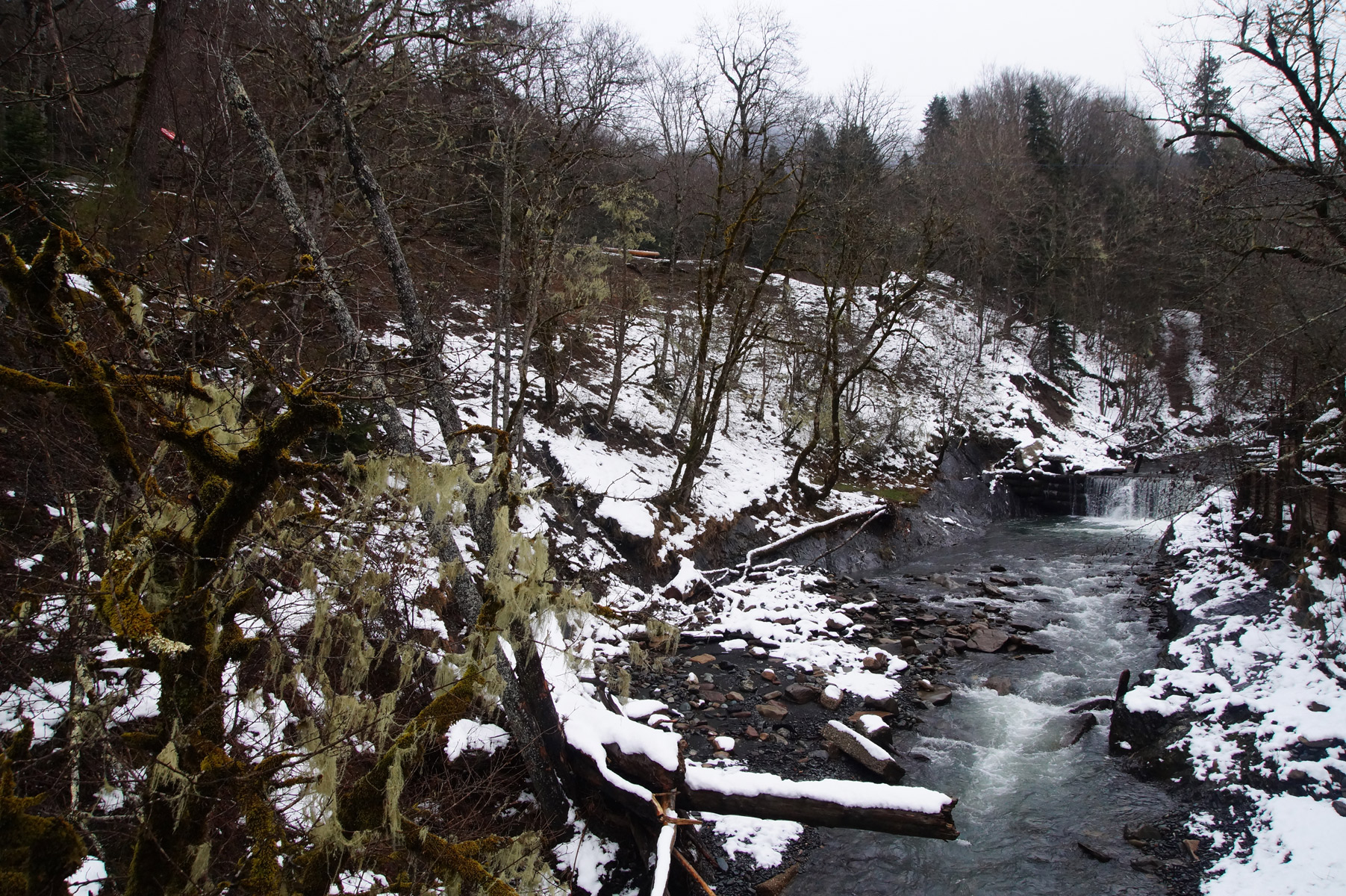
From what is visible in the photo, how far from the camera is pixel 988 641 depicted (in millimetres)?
10461

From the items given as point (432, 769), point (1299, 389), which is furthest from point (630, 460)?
point (1299, 389)

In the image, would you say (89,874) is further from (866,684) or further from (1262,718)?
(1262,718)

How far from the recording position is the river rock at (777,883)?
5.51 m

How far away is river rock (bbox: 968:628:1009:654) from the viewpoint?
1026 cm

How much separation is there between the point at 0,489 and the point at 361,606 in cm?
295

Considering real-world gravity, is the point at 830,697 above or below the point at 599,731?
below

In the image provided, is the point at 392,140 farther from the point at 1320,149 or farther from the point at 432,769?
the point at 1320,149

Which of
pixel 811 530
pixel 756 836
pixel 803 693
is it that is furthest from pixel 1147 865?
pixel 811 530

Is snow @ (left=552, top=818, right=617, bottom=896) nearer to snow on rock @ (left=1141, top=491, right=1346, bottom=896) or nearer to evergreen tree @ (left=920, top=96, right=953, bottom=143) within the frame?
snow on rock @ (left=1141, top=491, right=1346, bottom=896)

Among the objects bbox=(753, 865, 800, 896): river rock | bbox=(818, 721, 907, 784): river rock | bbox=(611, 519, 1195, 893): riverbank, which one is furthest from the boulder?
bbox=(753, 865, 800, 896): river rock

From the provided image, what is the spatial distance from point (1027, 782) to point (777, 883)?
10.8 feet

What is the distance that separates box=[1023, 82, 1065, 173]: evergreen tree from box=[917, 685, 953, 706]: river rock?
36436 millimetres

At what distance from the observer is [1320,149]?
915 cm

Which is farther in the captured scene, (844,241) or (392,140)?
(844,241)
